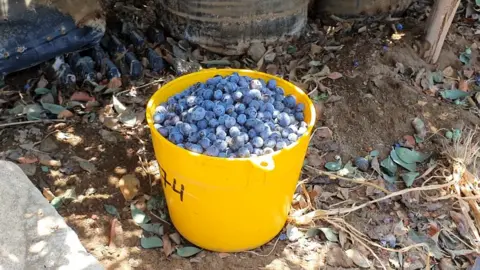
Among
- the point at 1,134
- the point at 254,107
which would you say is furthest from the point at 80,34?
the point at 254,107

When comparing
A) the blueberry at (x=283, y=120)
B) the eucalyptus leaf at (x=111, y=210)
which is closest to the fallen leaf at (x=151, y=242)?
the eucalyptus leaf at (x=111, y=210)

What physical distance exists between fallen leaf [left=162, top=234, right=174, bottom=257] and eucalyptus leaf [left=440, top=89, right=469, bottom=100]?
1.48 m

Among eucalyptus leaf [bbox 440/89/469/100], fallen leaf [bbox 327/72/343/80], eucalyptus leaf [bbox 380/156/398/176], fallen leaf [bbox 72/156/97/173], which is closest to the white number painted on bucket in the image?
fallen leaf [bbox 72/156/97/173]

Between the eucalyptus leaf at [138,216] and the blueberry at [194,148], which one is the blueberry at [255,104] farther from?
the eucalyptus leaf at [138,216]

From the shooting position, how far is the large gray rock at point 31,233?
1.68 meters

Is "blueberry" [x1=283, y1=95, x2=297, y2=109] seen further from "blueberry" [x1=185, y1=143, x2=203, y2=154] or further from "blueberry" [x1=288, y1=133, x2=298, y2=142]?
"blueberry" [x1=185, y1=143, x2=203, y2=154]

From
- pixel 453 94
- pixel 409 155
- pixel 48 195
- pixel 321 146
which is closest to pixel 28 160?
pixel 48 195

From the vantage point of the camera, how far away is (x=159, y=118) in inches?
67.6

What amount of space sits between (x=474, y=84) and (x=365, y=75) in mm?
578

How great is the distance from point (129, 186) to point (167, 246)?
0.31 meters

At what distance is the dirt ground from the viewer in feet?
6.17

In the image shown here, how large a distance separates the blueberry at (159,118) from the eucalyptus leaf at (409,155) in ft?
3.51

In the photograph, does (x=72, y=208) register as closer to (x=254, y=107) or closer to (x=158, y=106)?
(x=158, y=106)

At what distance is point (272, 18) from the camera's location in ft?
8.93
